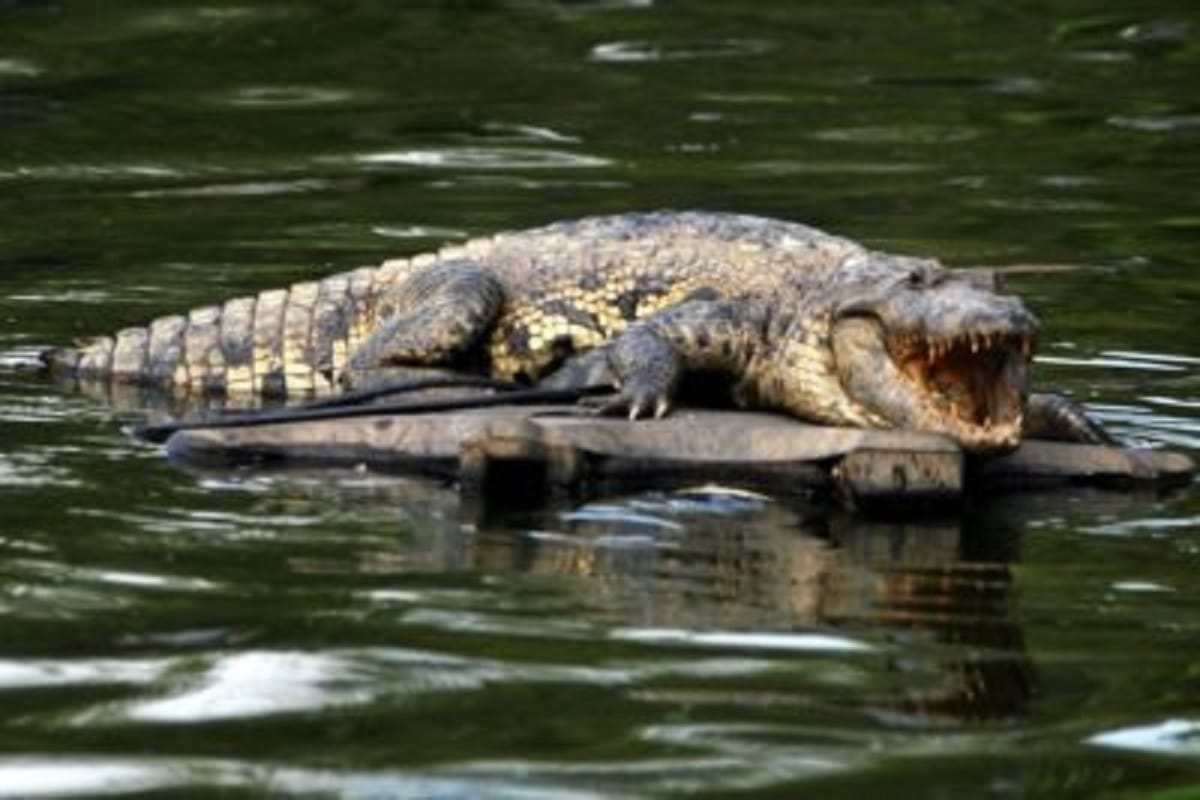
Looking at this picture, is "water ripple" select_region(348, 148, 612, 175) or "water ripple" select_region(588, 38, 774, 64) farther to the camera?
"water ripple" select_region(588, 38, 774, 64)

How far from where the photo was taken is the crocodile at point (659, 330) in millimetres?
Answer: 10562

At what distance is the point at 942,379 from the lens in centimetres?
1064

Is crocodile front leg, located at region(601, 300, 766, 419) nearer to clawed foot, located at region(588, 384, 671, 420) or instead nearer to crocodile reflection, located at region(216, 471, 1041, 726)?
clawed foot, located at region(588, 384, 671, 420)

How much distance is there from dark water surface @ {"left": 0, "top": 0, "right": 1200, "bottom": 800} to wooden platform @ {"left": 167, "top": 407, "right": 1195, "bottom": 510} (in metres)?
0.12

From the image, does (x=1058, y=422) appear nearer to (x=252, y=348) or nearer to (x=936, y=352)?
(x=936, y=352)

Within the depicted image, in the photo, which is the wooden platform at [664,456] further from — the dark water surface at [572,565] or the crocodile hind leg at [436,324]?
the crocodile hind leg at [436,324]

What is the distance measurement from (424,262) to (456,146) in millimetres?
6374

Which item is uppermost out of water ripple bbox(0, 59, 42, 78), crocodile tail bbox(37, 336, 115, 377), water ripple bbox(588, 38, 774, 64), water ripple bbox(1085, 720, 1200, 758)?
water ripple bbox(588, 38, 774, 64)

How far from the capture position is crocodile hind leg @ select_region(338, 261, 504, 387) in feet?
38.8

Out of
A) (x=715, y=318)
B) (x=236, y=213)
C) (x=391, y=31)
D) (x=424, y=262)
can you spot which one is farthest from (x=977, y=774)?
(x=391, y=31)

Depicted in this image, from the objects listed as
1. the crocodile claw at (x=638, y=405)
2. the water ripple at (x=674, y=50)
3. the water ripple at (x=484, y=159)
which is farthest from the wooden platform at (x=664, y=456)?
the water ripple at (x=674, y=50)

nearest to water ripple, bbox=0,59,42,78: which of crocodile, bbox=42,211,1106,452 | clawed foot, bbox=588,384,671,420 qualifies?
crocodile, bbox=42,211,1106,452

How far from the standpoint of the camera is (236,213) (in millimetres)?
16500

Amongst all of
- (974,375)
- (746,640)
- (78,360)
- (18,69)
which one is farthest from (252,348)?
(18,69)
